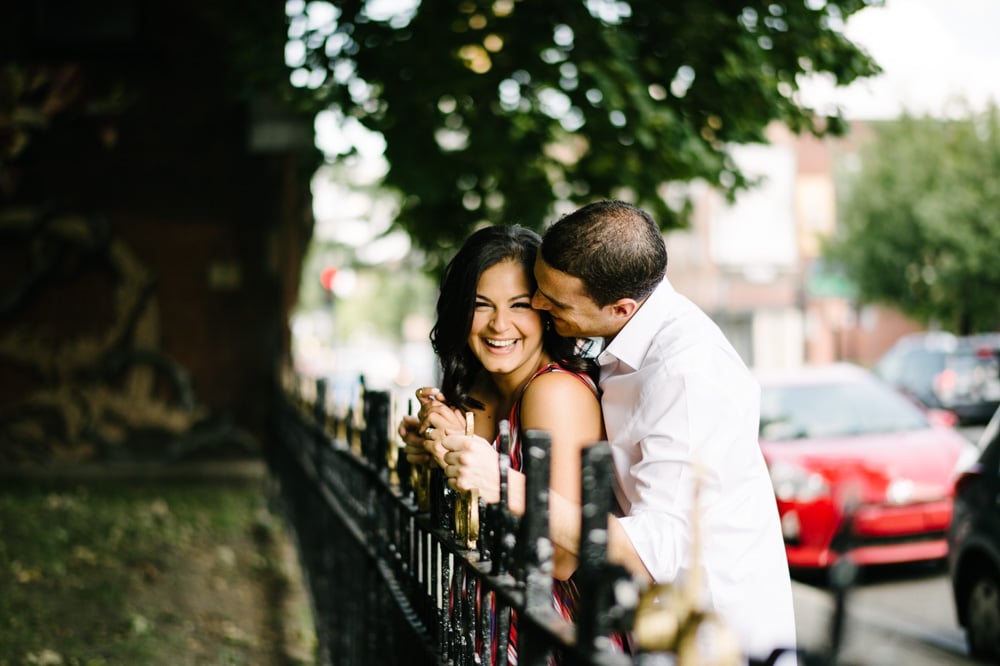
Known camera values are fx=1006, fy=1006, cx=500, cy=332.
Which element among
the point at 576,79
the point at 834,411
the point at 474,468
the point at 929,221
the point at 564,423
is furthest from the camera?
the point at 929,221

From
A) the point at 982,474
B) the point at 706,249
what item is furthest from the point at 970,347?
the point at 706,249

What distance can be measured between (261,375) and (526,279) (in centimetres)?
937

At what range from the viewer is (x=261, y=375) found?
11.7 meters

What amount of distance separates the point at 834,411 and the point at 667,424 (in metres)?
7.44

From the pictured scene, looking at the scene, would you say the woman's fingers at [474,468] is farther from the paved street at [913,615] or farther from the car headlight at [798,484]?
the car headlight at [798,484]

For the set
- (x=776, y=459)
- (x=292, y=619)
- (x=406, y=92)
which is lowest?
(x=292, y=619)

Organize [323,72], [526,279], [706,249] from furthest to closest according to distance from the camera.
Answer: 1. [706,249]
2. [323,72]
3. [526,279]

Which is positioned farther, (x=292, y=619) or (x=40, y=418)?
(x=40, y=418)

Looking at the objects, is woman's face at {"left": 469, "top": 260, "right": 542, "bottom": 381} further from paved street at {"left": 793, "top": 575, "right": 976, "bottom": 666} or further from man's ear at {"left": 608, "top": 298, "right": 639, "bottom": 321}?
paved street at {"left": 793, "top": 575, "right": 976, "bottom": 666}

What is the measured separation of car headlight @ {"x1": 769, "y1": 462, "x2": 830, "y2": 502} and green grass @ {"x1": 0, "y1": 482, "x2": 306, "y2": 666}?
394 cm

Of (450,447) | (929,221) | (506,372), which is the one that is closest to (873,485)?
(506,372)

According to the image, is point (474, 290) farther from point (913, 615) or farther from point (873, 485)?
point (873, 485)

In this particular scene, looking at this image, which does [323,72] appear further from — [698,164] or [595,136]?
[698,164]

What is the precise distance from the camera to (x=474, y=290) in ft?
8.95
